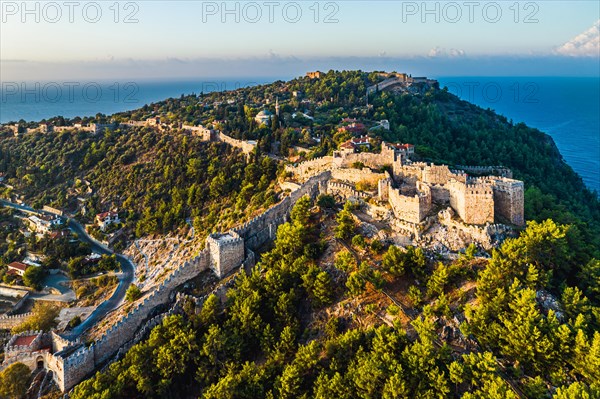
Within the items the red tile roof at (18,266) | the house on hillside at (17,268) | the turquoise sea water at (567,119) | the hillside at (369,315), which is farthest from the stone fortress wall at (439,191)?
the turquoise sea water at (567,119)

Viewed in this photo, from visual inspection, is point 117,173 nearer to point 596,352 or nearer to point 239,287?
point 239,287

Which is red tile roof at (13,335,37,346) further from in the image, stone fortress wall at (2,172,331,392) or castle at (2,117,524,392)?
stone fortress wall at (2,172,331,392)

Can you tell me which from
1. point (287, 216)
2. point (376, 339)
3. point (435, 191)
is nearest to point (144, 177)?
point (287, 216)

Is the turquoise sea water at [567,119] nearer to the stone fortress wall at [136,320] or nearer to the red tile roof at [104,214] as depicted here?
the stone fortress wall at [136,320]

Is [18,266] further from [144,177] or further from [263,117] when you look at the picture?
[263,117]

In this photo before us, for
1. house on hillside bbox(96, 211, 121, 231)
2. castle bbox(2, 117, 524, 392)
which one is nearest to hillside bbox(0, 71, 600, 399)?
castle bbox(2, 117, 524, 392)
